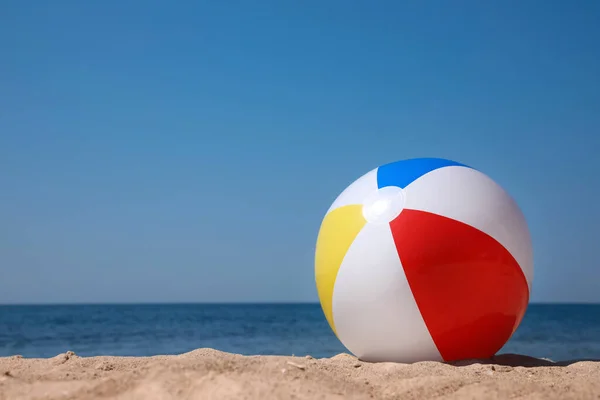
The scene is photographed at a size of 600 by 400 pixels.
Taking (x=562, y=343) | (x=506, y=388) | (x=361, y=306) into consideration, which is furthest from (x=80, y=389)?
(x=562, y=343)

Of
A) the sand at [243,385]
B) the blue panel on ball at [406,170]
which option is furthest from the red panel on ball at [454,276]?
the sand at [243,385]

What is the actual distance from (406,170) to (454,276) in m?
1.12

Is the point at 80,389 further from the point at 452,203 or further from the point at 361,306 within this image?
the point at 452,203

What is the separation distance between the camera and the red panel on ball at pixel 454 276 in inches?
192

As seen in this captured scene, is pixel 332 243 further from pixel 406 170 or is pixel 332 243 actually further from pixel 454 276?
pixel 454 276

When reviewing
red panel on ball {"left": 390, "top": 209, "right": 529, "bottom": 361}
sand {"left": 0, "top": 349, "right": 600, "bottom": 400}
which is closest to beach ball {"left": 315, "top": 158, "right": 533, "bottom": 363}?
red panel on ball {"left": 390, "top": 209, "right": 529, "bottom": 361}

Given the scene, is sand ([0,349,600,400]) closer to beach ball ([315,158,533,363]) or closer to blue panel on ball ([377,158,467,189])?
beach ball ([315,158,533,363])

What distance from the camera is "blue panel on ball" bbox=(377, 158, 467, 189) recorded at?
528 cm

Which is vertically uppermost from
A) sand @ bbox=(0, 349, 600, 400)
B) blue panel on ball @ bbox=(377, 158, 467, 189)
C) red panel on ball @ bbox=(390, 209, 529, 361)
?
blue panel on ball @ bbox=(377, 158, 467, 189)

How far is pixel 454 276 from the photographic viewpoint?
16.0 ft

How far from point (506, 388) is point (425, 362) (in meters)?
1.69

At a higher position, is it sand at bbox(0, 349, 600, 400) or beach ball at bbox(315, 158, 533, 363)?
beach ball at bbox(315, 158, 533, 363)

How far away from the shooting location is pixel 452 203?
5.07 m

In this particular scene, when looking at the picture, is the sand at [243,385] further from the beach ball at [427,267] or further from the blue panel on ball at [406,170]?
the blue panel on ball at [406,170]
